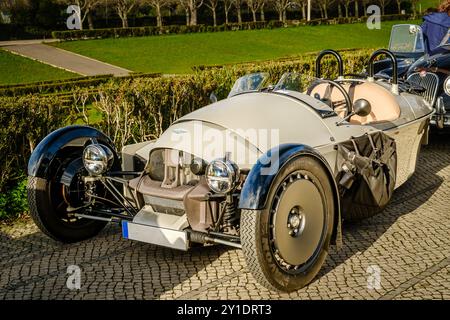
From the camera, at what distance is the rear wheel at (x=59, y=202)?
20.4 feet

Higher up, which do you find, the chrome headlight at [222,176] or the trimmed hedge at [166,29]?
the trimmed hedge at [166,29]

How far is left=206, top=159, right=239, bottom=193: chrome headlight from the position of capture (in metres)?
5.15

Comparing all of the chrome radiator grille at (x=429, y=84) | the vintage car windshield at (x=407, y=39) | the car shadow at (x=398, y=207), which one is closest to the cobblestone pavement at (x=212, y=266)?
the car shadow at (x=398, y=207)

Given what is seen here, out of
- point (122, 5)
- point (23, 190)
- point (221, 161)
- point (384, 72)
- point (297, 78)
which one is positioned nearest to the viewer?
point (221, 161)

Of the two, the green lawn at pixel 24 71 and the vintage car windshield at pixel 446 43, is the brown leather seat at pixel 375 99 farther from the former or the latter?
the green lawn at pixel 24 71

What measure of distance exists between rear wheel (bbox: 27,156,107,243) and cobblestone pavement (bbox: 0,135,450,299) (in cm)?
19

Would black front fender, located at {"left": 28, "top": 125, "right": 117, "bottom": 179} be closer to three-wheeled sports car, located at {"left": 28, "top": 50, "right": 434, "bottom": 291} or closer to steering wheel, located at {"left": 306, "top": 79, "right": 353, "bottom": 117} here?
three-wheeled sports car, located at {"left": 28, "top": 50, "right": 434, "bottom": 291}

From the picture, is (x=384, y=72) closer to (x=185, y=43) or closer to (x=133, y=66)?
(x=133, y=66)

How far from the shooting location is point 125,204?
20.4 ft

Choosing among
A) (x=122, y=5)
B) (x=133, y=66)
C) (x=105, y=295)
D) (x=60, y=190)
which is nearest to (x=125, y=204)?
(x=60, y=190)

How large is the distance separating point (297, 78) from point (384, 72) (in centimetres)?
581

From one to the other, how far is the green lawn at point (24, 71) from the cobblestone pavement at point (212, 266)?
26.3 meters

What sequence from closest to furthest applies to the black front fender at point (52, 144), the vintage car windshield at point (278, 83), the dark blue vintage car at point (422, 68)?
the black front fender at point (52, 144) → the vintage car windshield at point (278, 83) → the dark blue vintage car at point (422, 68)

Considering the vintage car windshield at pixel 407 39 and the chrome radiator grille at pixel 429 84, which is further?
the vintage car windshield at pixel 407 39
